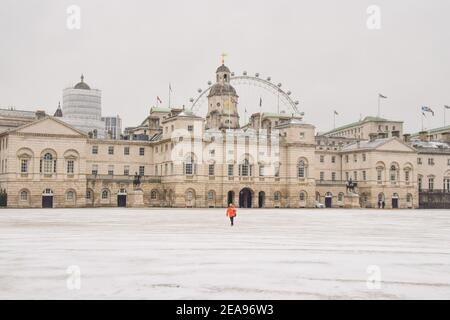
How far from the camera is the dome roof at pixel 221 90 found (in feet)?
338

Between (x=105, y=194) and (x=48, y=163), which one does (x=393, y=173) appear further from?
(x=48, y=163)

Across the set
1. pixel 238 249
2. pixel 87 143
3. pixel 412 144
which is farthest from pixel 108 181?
pixel 238 249

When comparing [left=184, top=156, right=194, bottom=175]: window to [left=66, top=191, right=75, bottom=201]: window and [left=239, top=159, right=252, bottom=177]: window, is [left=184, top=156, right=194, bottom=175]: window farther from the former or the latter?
[left=66, top=191, right=75, bottom=201]: window

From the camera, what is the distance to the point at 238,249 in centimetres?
2067

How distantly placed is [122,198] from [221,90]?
31.2 meters

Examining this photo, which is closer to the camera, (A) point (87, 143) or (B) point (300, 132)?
(A) point (87, 143)

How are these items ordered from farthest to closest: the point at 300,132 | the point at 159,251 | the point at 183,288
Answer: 1. the point at 300,132
2. the point at 159,251
3. the point at 183,288

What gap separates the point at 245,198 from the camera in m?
85.2

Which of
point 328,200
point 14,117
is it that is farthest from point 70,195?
point 328,200

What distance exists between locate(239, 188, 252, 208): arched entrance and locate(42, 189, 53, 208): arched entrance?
979 inches
